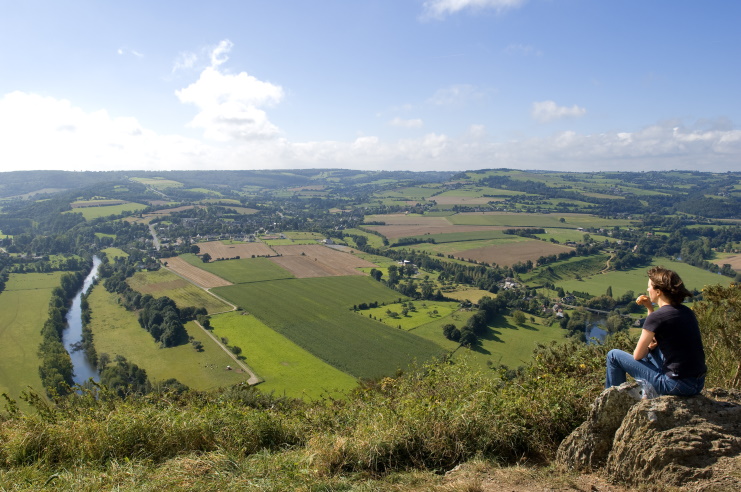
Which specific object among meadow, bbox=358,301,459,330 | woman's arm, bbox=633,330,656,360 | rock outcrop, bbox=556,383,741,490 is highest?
woman's arm, bbox=633,330,656,360

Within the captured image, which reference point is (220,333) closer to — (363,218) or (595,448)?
(595,448)

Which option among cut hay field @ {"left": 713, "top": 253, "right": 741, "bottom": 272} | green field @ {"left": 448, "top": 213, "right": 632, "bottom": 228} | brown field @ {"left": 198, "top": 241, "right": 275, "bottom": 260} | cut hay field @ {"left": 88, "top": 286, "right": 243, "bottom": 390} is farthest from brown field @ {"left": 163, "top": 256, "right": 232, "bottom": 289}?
cut hay field @ {"left": 713, "top": 253, "right": 741, "bottom": 272}

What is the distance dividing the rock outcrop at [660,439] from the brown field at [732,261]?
113 meters

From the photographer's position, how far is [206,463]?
6457 millimetres

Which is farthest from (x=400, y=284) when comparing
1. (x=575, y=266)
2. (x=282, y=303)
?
(x=575, y=266)

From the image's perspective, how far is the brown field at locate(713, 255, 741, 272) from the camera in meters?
90.7

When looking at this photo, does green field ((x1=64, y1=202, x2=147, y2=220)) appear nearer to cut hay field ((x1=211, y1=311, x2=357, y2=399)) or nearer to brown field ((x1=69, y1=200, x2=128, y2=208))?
brown field ((x1=69, y1=200, x2=128, y2=208))

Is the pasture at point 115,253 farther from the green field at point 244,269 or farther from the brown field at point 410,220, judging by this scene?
the brown field at point 410,220

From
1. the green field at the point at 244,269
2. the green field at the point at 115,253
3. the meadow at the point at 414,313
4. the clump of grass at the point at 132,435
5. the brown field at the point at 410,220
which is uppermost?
the clump of grass at the point at 132,435

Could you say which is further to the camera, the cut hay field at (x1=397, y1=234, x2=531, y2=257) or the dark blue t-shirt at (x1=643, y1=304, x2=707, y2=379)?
the cut hay field at (x1=397, y1=234, x2=531, y2=257)

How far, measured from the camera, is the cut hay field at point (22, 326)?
1641 inches

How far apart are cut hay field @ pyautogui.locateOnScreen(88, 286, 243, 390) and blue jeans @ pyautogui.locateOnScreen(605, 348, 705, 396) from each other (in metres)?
41.0

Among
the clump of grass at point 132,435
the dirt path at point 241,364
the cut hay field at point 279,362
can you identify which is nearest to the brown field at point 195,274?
the cut hay field at point 279,362

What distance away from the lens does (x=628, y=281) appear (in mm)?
83688
